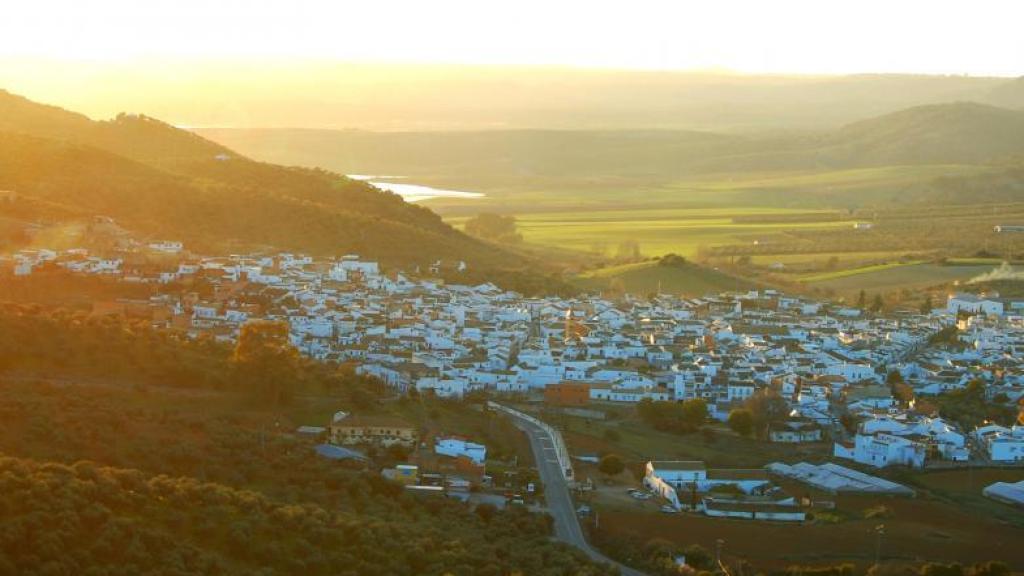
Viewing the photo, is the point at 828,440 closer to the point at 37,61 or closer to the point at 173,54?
the point at 37,61

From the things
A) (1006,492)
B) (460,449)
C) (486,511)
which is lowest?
(1006,492)

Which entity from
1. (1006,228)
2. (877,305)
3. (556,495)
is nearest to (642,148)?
(1006,228)

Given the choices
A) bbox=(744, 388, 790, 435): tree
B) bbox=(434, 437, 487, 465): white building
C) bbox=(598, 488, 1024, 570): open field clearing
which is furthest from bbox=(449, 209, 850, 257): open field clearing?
bbox=(598, 488, 1024, 570): open field clearing

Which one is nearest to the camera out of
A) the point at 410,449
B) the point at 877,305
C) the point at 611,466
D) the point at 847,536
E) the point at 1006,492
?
the point at 847,536

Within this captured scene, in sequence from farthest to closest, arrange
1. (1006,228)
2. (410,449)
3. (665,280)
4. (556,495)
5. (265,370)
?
1. (1006,228)
2. (665,280)
3. (265,370)
4. (410,449)
5. (556,495)

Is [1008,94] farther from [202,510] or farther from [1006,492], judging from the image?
[202,510]

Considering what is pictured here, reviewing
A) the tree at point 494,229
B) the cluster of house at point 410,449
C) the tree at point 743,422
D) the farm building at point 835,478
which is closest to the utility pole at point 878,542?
the farm building at point 835,478
